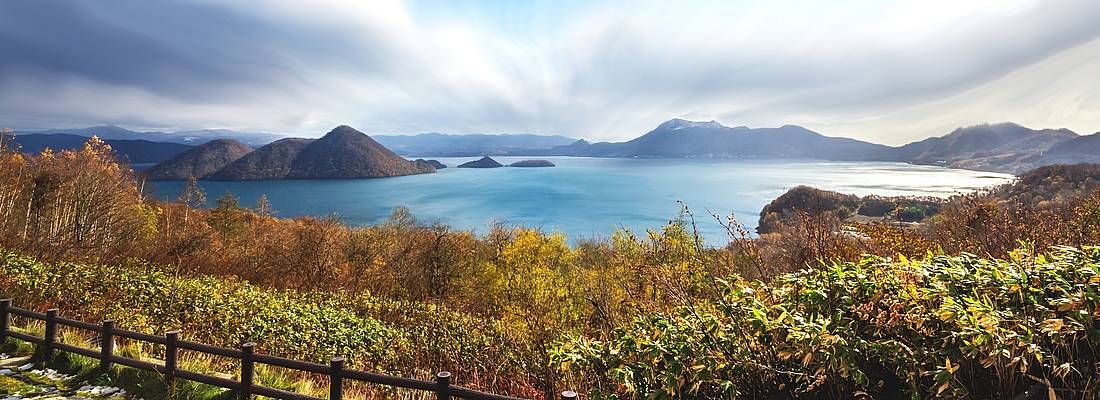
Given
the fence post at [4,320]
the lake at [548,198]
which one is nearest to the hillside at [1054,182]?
the lake at [548,198]

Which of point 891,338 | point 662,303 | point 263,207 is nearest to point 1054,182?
point 662,303

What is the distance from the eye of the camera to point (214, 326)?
1128 centimetres

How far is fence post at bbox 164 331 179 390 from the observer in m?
6.18

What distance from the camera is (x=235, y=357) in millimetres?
5859

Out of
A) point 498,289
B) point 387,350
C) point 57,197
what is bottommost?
point 498,289

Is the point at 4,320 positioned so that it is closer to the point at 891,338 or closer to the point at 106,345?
the point at 106,345

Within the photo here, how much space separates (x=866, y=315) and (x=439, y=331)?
10.3 meters

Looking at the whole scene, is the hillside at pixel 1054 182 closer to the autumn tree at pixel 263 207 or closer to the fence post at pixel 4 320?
the fence post at pixel 4 320

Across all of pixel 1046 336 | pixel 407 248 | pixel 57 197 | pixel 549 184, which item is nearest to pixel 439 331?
pixel 1046 336

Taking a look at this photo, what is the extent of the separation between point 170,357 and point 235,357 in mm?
1216

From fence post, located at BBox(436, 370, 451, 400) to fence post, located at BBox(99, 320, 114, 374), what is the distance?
5.23m

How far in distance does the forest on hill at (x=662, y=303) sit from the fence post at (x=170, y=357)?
9.10 feet

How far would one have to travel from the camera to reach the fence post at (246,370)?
19.3ft

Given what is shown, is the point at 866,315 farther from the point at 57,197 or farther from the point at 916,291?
the point at 57,197
